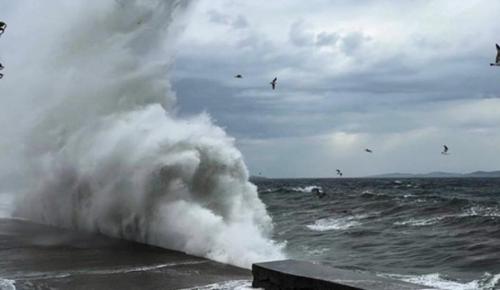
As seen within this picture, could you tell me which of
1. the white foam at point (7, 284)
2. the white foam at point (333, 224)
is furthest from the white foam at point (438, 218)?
the white foam at point (7, 284)

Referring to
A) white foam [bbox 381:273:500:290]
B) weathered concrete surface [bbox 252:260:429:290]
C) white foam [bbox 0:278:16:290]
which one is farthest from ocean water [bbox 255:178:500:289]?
white foam [bbox 0:278:16:290]

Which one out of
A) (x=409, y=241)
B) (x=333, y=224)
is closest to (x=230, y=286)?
(x=409, y=241)

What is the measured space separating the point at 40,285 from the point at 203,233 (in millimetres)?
5143

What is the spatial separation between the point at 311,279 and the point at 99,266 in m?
5.29

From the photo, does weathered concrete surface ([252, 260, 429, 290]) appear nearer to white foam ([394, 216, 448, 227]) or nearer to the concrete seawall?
the concrete seawall

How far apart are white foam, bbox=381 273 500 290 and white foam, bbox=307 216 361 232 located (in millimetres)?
9703

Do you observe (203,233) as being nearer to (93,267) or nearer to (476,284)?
(93,267)

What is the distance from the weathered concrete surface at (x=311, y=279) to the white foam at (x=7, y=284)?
376cm

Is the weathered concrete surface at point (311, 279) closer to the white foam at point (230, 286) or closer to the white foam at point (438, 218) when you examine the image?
the white foam at point (230, 286)

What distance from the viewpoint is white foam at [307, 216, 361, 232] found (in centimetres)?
2288

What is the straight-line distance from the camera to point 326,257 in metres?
15.7

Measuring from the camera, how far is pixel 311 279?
7.75 meters

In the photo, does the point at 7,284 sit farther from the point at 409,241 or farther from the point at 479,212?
the point at 479,212

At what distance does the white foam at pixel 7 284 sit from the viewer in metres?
8.99
